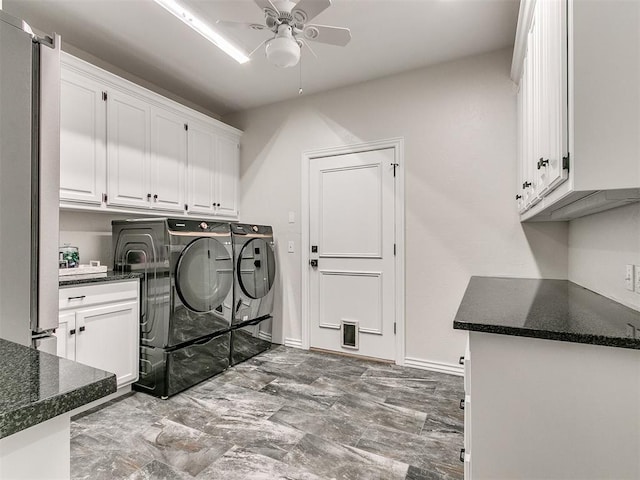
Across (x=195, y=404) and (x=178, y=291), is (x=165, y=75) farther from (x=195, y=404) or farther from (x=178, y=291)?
(x=195, y=404)

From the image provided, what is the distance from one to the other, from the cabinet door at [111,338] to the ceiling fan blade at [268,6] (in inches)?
84.2

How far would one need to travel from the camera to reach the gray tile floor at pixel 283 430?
1.75 metres

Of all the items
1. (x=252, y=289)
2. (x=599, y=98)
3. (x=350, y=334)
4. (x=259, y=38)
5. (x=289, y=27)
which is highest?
(x=259, y=38)

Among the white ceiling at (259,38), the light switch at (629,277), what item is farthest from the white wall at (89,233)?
the light switch at (629,277)

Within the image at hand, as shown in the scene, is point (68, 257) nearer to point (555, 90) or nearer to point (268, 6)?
point (268, 6)

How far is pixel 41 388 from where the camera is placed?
53cm

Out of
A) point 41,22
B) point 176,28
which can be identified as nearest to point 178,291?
point 176,28

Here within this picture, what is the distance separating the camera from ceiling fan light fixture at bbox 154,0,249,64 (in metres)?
2.15

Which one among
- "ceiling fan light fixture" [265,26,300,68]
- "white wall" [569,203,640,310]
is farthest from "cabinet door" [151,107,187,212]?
"white wall" [569,203,640,310]

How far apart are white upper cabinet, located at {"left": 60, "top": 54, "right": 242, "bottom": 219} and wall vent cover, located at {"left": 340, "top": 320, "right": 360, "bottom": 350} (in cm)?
180

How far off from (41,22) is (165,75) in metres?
0.95

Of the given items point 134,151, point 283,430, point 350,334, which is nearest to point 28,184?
point 134,151

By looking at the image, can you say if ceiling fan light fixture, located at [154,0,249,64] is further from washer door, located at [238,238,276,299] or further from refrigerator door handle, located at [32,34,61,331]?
washer door, located at [238,238,276,299]

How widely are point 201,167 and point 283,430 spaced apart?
8.42ft
